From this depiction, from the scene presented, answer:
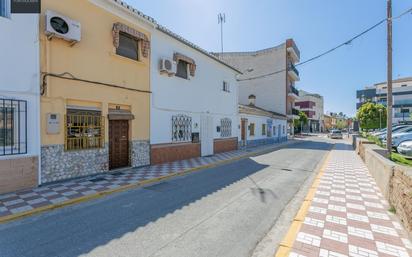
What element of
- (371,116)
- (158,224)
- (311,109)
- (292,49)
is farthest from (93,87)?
(311,109)

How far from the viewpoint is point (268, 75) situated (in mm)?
30219

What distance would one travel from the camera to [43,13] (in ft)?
22.5

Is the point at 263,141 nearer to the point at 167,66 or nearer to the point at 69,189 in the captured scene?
the point at 167,66

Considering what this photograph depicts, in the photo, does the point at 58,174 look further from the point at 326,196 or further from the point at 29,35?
the point at 326,196

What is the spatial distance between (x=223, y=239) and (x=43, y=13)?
25.9ft

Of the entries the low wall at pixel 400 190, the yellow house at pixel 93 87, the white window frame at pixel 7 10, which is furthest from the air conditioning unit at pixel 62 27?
the low wall at pixel 400 190

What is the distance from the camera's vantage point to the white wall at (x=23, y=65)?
241 inches

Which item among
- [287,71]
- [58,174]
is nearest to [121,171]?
[58,174]

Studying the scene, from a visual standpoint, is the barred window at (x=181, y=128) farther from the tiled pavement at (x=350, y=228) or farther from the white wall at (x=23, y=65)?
the tiled pavement at (x=350, y=228)

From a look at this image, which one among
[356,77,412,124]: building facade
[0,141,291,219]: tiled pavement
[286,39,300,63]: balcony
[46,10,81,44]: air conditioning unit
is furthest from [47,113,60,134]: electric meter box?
A: [356,77,412,124]: building facade

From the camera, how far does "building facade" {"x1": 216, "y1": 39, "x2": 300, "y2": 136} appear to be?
2967 cm

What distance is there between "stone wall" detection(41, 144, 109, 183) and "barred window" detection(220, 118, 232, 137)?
919cm

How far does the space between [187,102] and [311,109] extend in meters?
58.4

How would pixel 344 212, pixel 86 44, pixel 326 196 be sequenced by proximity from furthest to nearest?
pixel 86 44 < pixel 326 196 < pixel 344 212
